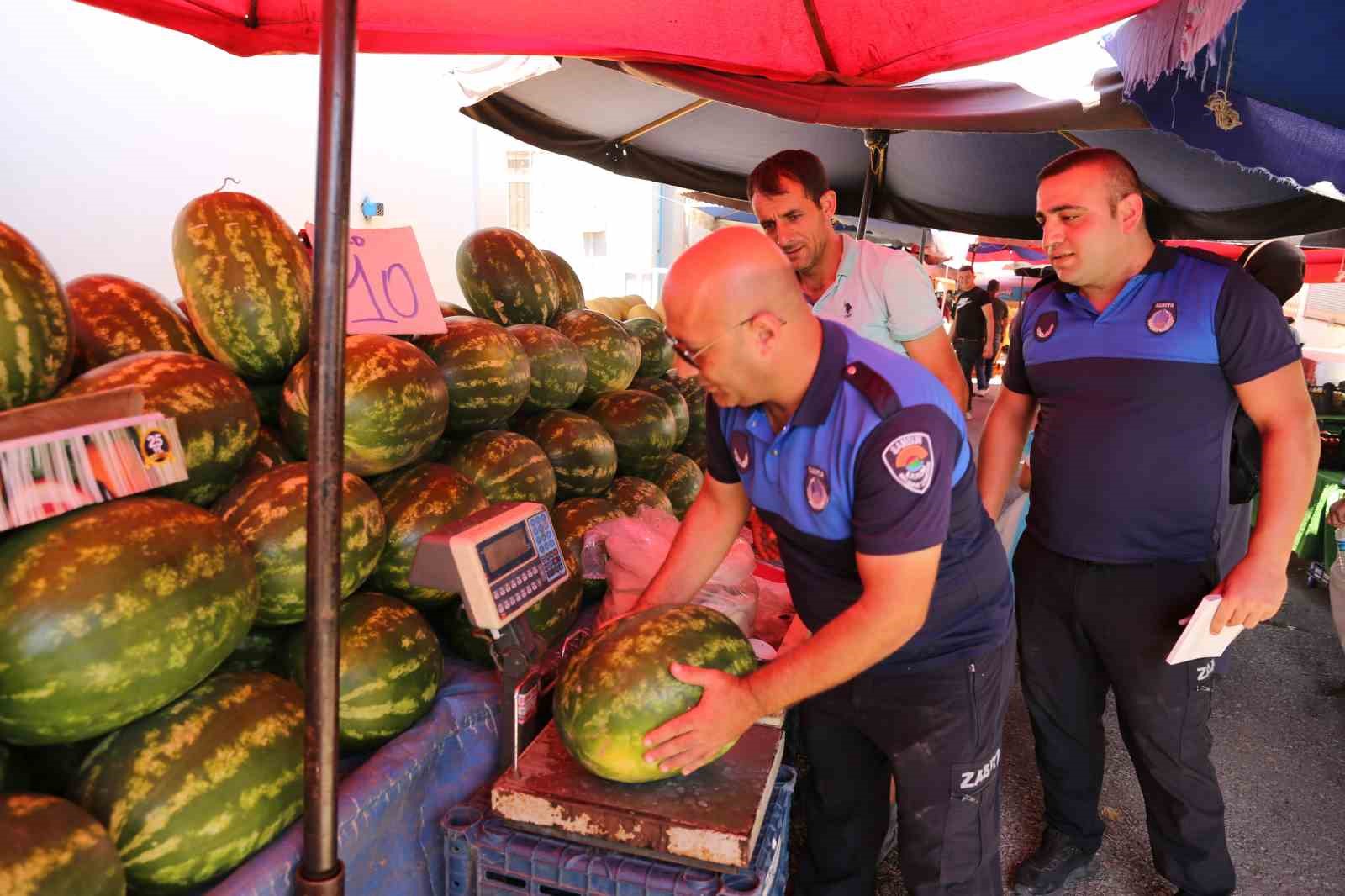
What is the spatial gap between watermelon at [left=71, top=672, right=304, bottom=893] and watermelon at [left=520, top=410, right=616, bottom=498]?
1.35 m

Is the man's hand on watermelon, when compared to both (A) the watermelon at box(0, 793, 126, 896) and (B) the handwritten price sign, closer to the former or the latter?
(A) the watermelon at box(0, 793, 126, 896)

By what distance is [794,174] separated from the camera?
8.48ft

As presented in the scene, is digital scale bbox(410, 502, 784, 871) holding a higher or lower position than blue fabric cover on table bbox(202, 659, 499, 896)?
higher

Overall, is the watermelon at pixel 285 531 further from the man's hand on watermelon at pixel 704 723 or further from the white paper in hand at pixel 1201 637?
the white paper in hand at pixel 1201 637

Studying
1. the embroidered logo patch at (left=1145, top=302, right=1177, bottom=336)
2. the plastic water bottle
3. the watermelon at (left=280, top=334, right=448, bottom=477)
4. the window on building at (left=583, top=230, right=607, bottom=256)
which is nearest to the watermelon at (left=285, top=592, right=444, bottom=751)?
the watermelon at (left=280, top=334, right=448, bottom=477)

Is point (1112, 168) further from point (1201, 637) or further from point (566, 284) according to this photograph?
point (566, 284)

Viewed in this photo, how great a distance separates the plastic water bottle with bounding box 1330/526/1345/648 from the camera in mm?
3971

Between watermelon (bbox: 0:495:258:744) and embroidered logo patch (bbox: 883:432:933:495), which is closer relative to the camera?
watermelon (bbox: 0:495:258:744)

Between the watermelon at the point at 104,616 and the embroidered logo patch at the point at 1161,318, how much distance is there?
2173mm

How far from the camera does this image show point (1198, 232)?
470 cm

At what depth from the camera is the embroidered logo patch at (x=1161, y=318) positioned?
2.12 meters

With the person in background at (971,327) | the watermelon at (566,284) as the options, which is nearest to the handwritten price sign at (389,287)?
the watermelon at (566,284)

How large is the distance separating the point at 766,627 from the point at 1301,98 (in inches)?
81.0

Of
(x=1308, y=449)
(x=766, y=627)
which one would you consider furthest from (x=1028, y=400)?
(x=766, y=627)
